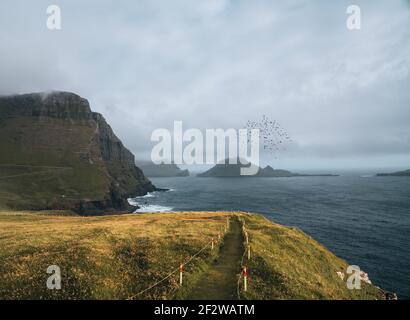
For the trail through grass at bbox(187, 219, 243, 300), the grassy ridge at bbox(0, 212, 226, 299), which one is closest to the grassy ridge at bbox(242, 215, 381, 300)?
the trail through grass at bbox(187, 219, 243, 300)

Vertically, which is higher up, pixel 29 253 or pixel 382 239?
pixel 29 253

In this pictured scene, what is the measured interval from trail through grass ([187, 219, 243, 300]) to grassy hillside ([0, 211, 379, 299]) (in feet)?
1.51

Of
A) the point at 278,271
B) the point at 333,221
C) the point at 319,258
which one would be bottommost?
the point at 333,221

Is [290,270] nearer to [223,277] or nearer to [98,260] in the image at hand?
[223,277]

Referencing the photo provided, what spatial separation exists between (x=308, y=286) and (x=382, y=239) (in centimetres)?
7333

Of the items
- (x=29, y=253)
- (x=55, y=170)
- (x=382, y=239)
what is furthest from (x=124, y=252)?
(x=55, y=170)

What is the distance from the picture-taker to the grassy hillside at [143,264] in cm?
2397

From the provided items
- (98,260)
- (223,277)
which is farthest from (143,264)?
(223,277)

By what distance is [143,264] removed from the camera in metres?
29.4

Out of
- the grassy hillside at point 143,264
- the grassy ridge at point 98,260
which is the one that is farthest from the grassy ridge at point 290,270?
the grassy ridge at point 98,260

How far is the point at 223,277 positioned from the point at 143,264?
8.37 meters

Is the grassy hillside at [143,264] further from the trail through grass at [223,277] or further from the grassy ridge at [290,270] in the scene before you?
the trail through grass at [223,277]
